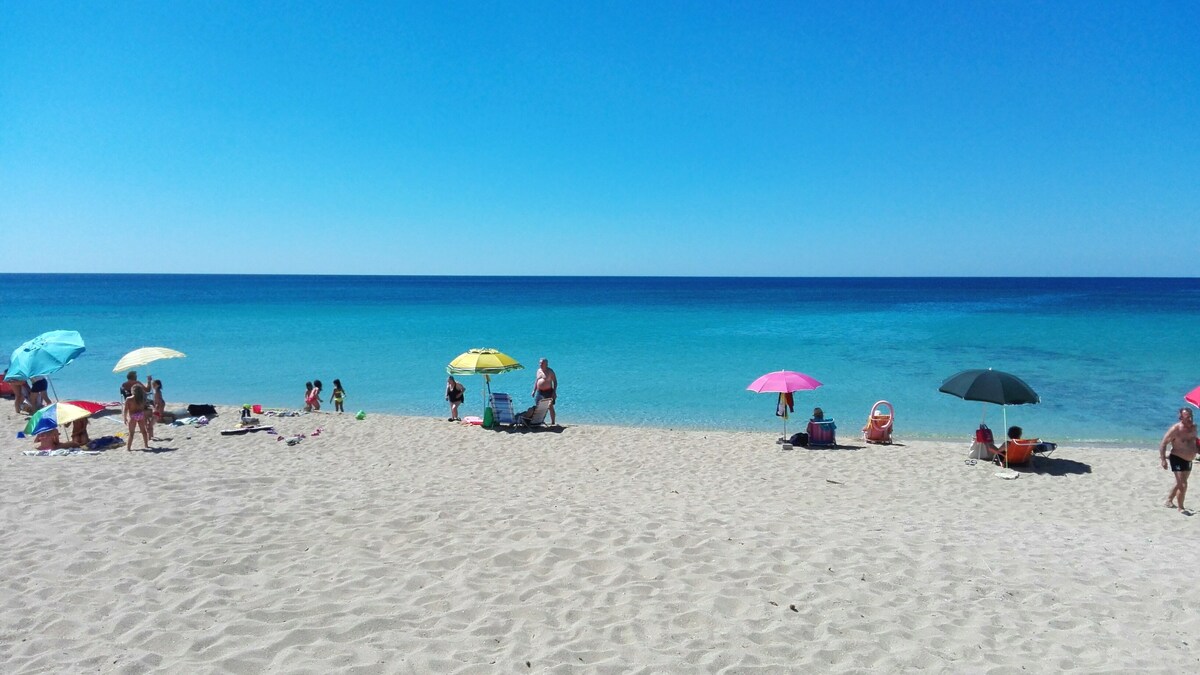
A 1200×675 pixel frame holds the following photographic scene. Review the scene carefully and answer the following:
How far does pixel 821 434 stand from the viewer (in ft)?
41.7

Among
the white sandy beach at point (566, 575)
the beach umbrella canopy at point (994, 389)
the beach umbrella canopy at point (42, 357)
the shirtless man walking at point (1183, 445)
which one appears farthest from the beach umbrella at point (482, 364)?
the shirtless man walking at point (1183, 445)

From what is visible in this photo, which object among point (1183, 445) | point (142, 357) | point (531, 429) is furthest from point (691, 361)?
point (1183, 445)

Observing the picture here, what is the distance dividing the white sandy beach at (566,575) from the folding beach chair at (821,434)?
290cm

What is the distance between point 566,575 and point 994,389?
900cm

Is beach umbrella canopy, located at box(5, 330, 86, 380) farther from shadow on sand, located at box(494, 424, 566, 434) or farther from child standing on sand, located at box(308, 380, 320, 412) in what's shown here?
shadow on sand, located at box(494, 424, 566, 434)

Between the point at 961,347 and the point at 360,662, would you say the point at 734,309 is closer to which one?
the point at 961,347

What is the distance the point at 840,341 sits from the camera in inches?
1439

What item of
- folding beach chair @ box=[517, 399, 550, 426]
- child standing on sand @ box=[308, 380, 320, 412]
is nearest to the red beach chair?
folding beach chair @ box=[517, 399, 550, 426]

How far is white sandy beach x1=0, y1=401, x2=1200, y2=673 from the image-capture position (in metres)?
4.29

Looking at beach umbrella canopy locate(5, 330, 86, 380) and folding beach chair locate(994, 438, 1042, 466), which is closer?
folding beach chair locate(994, 438, 1042, 466)

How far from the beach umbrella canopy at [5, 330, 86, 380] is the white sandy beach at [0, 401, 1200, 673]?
3200 mm

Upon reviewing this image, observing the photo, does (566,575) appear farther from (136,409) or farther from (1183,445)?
(136,409)

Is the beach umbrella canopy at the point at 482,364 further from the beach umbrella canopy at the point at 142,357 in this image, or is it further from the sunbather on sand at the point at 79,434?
the sunbather on sand at the point at 79,434

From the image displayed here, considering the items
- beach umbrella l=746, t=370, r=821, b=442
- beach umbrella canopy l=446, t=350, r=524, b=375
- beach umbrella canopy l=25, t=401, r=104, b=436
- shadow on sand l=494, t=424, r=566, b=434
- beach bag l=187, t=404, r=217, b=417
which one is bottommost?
shadow on sand l=494, t=424, r=566, b=434
